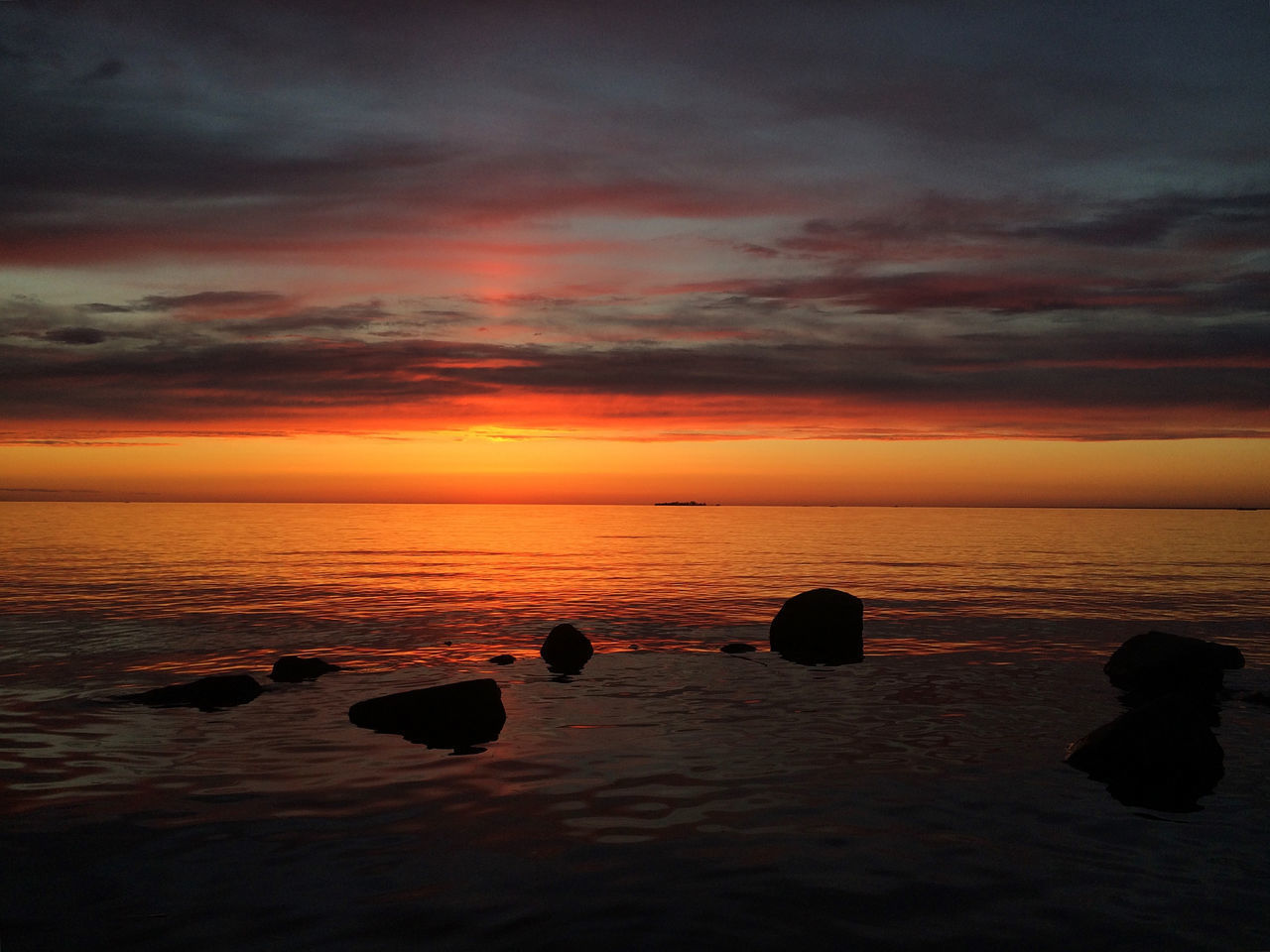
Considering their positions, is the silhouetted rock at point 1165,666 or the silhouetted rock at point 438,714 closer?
the silhouetted rock at point 438,714

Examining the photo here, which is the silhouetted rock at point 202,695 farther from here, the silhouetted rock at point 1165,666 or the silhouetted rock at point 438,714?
the silhouetted rock at point 1165,666

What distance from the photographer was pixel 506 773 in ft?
47.2

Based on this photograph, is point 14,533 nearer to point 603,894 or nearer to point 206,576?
point 206,576

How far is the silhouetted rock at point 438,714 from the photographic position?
17.3 meters

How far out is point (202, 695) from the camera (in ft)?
65.6

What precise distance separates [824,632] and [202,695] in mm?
18116

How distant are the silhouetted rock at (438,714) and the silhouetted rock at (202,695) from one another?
4.01 metres

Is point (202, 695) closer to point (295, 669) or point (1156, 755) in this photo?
point (295, 669)

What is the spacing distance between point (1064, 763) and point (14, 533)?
126m

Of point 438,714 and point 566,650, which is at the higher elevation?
point 438,714

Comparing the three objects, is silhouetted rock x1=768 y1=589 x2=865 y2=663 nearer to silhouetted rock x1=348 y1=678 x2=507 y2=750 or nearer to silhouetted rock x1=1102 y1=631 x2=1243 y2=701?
silhouetted rock x1=1102 y1=631 x2=1243 y2=701

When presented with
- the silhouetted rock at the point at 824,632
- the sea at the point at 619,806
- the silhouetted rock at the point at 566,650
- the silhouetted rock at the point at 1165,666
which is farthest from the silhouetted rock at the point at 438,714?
the silhouetted rock at the point at 1165,666

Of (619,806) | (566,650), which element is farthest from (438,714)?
(566,650)

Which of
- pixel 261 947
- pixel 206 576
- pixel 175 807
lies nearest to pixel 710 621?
pixel 175 807
